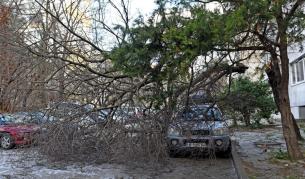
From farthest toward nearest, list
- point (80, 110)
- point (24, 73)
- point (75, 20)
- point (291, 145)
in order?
point (75, 20) → point (24, 73) → point (80, 110) → point (291, 145)

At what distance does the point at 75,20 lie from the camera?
21703 mm

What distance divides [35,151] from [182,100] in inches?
179

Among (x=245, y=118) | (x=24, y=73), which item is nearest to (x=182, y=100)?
(x=24, y=73)

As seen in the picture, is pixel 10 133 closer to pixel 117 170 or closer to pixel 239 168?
pixel 117 170

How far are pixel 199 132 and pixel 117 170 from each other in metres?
2.74

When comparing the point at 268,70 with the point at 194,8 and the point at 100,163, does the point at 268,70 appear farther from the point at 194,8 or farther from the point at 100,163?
the point at 100,163

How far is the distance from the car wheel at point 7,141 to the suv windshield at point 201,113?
7730 mm

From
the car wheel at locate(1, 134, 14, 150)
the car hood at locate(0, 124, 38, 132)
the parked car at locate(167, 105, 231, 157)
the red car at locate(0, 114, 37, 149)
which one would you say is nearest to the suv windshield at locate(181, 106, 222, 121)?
the parked car at locate(167, 105, 231, 157)

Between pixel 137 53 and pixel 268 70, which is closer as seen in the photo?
pixel 137 53

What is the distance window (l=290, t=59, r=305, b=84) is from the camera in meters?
24.4

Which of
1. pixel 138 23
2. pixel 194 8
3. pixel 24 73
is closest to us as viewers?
pixel 194 8

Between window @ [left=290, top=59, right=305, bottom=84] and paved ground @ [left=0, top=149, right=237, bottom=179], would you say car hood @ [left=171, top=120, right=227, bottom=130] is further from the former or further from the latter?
window @ [left=290, top=59, right=305, bottom=84]

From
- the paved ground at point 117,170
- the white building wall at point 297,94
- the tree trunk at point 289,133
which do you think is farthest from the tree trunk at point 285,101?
the white building wall at point 297,94

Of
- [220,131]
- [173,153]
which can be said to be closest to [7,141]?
[173,153]
